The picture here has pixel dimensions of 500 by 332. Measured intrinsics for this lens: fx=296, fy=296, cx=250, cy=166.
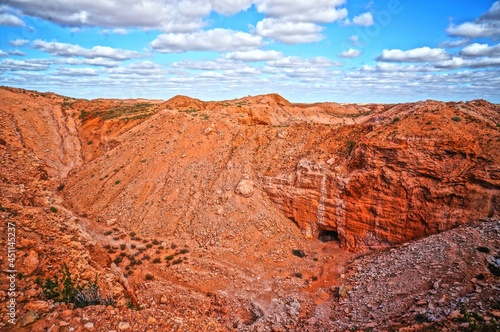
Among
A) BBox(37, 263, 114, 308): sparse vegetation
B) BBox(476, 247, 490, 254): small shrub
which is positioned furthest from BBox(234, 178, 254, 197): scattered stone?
BBox(476, 247, 490, 254): small shrub

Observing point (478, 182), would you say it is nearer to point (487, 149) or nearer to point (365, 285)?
point (487, 149)

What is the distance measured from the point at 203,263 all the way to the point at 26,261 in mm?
9395

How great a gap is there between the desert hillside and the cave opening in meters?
0.09

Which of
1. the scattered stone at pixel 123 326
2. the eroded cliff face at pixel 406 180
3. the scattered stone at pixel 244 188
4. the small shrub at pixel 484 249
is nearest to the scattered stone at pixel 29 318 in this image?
the scattered stone at pixel 123 326

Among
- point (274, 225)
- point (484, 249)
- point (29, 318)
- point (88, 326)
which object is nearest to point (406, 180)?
point (484, 249)

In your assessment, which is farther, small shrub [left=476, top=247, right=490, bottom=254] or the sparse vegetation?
small shrub [left=476, top=247, right=490, bottom=254]

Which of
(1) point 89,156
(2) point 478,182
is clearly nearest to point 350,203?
(2) point 478,182

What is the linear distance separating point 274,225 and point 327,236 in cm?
337

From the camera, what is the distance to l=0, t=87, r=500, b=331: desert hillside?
9672mm

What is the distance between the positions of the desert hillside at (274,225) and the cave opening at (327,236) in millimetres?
87

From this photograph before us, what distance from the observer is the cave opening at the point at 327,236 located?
60.3 feet

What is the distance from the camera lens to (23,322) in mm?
6449

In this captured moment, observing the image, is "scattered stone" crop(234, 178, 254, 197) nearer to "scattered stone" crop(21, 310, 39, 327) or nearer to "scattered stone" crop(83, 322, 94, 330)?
"scattered stone" crop(83, 322, 94, 330)

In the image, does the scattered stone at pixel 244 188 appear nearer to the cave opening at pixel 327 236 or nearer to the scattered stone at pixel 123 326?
the cave opening at pixel 327 236
